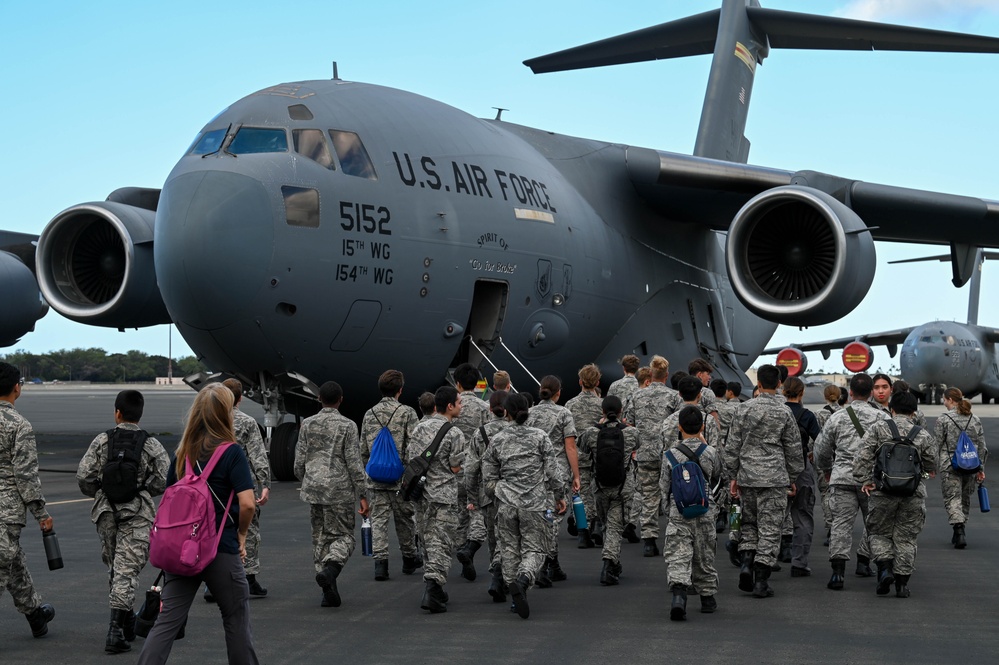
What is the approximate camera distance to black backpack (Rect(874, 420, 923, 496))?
23.5ft

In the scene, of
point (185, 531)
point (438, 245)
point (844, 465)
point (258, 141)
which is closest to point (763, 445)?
point (844, 465)

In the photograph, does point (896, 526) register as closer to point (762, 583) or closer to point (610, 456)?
point (762, 583)

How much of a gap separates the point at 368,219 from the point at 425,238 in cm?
71

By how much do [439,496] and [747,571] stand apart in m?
2.11

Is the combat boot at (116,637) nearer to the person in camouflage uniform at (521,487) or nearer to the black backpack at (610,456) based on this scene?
the person in camouflage uniform at (521,487)

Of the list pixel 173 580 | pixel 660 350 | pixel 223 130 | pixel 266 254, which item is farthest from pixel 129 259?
pixel 173 580

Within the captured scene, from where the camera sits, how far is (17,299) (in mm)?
18391

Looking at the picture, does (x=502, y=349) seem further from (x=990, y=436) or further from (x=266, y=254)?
(x=990, y=436)

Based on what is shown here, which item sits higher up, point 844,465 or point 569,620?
point 844,465

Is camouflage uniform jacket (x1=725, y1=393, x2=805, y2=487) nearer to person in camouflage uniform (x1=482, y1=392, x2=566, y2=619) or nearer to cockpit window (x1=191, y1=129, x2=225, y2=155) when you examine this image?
person in camouflage uniform (x1=482, y1=392, x2=566, y2=619)

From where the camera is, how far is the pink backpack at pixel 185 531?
449 cm

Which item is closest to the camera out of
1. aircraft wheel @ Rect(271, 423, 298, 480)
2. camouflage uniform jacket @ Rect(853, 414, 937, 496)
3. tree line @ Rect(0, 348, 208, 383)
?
camouflage uniform jacket @ Rect(853, 414, 937, 496)

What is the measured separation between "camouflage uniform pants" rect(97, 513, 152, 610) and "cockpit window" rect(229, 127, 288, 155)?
239 inches

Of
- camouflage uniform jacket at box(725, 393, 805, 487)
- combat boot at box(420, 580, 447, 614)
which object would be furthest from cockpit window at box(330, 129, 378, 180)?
combat boot at box(420, 580, 447, 614)
